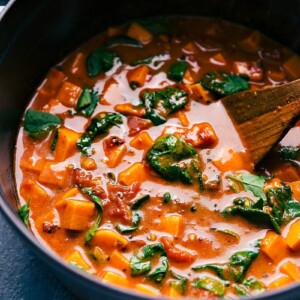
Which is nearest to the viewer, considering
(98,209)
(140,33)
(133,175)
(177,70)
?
(98,209)

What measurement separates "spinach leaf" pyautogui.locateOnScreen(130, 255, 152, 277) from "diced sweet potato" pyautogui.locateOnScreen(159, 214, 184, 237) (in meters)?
0.26

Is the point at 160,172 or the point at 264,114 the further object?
the point at 264,114

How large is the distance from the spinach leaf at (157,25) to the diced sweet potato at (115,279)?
86.0 inches

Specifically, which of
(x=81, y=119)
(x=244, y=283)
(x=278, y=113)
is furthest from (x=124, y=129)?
(x=244, y=283)

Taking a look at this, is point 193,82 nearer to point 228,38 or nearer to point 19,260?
point 228,38

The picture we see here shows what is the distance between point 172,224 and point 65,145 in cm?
96

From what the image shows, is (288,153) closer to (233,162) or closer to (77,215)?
(233,162)

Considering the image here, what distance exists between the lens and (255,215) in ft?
14.4

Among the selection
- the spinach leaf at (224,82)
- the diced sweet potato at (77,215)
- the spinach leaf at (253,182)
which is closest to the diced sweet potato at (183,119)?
the spinach leaf at (224,82)

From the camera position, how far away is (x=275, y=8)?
5242mm

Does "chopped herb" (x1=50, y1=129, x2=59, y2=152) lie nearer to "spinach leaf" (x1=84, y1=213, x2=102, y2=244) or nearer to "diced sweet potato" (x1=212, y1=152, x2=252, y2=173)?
"spinach leaf" (x1=84, y1=213, x2=102, y2=244)

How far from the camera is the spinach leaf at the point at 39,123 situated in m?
4.81

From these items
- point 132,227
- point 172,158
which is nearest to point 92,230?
point 132,227

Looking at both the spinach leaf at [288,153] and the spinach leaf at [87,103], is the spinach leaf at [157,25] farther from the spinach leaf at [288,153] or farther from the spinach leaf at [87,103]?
the spinach leaf at [288,153]
